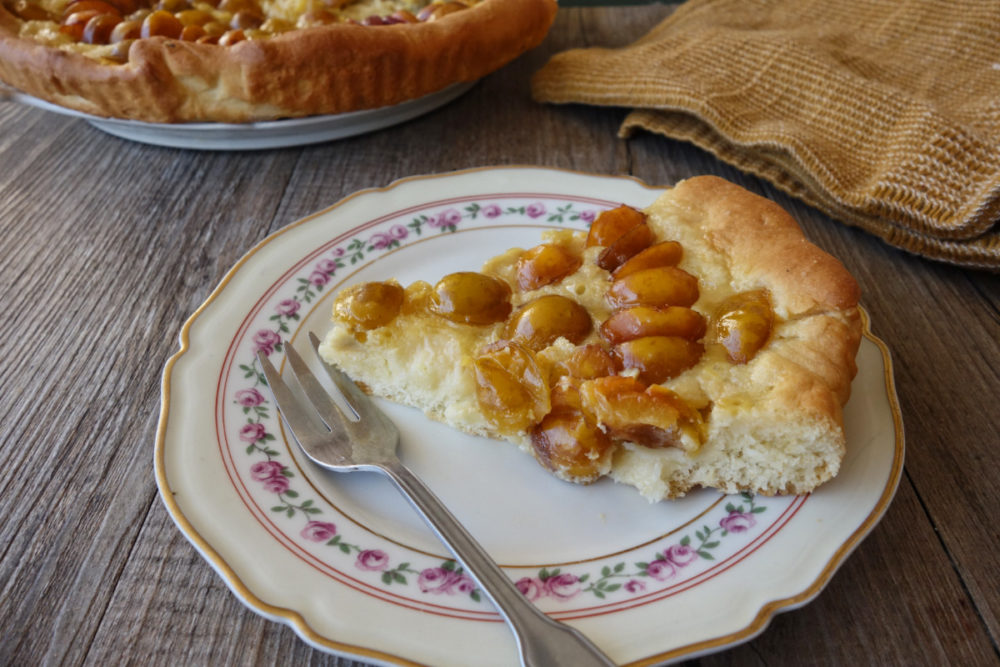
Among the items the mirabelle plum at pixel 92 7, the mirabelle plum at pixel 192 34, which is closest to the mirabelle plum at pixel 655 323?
the mirabelle plum at pixel 192 34

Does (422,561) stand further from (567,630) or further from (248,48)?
(248,48)

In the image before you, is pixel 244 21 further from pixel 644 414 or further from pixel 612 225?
pixel 644 414

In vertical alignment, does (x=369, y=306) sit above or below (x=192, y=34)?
below

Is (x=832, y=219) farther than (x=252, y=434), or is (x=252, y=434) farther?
(x=832, y=219)

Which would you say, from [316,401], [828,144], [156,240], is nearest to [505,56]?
[828,144]

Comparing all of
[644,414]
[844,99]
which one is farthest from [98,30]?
Result: [844,99]

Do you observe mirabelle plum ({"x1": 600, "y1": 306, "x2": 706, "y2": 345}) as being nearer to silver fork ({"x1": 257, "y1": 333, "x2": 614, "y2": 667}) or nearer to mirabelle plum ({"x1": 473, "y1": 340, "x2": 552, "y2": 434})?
mirabelle plum ({"x1": 473, "y1": 340, "x2": 552, "y2": 434})
